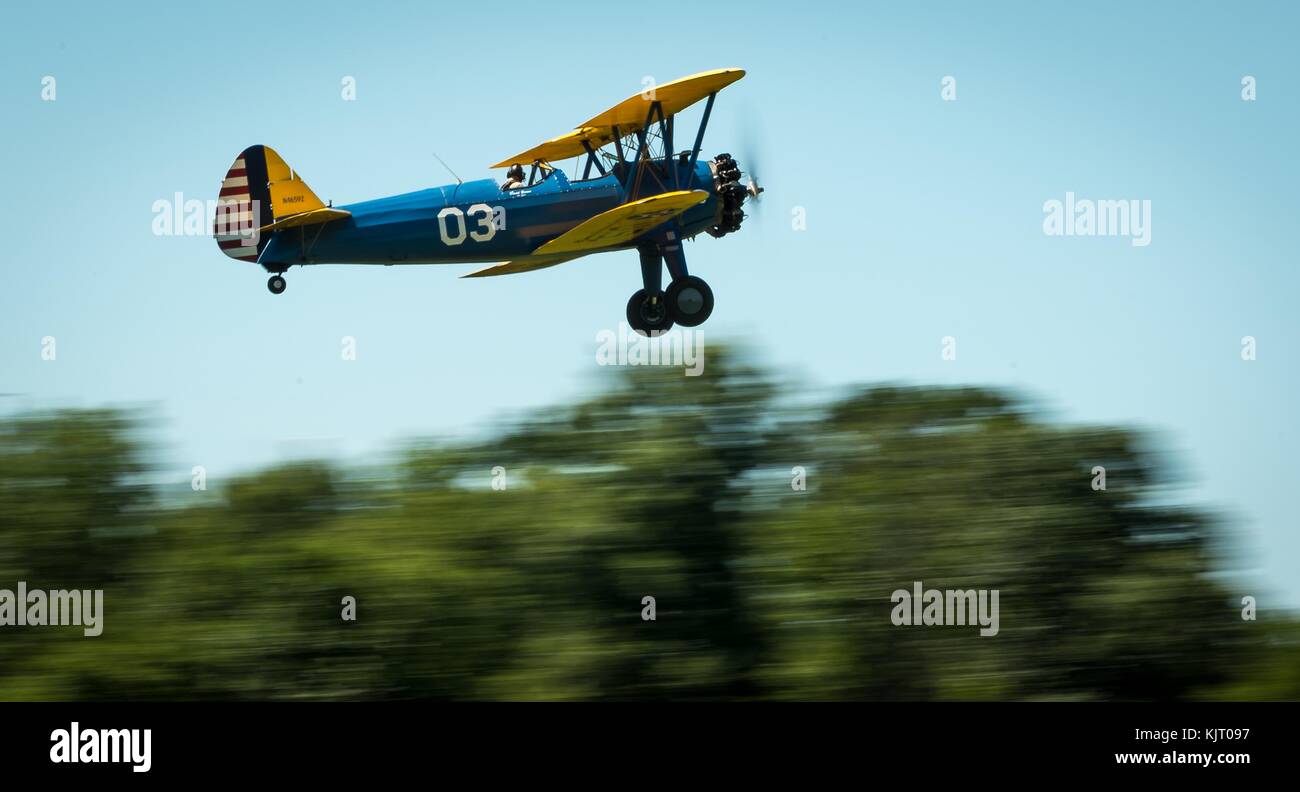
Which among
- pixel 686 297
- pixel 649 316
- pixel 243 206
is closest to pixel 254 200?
pixel 243 206

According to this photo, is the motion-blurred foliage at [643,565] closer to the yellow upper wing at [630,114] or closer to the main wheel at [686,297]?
the main wheel at [686,297]

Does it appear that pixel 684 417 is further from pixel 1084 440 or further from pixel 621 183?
pixel 1084 440

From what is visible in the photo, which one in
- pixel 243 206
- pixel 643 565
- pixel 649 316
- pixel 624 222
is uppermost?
pixel 243 206

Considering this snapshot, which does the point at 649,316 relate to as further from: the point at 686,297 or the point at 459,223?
the point at 459,223

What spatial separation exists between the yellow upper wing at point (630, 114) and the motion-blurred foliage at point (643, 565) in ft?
10.2

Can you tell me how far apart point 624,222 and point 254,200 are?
4697 mm

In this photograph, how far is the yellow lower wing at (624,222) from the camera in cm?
1852

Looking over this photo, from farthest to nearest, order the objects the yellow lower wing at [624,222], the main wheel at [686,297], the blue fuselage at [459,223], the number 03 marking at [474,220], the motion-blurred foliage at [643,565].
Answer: the main wheel at [686,297] < the number 03 marking at [474,220] < the blue fuselage at [459,223] < the yellow lower wing at [624,222] < the motion-blurred foliage at [643,565]

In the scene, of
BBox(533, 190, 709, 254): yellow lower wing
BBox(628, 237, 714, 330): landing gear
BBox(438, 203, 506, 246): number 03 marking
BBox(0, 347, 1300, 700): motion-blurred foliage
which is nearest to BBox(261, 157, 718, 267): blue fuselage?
BBox(438, 203, 506, 246): number 03 marking

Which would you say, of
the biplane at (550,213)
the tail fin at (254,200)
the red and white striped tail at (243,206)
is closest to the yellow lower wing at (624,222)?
the biplane at (550,213)

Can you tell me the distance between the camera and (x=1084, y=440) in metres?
22.3

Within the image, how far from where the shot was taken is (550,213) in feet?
63.1
